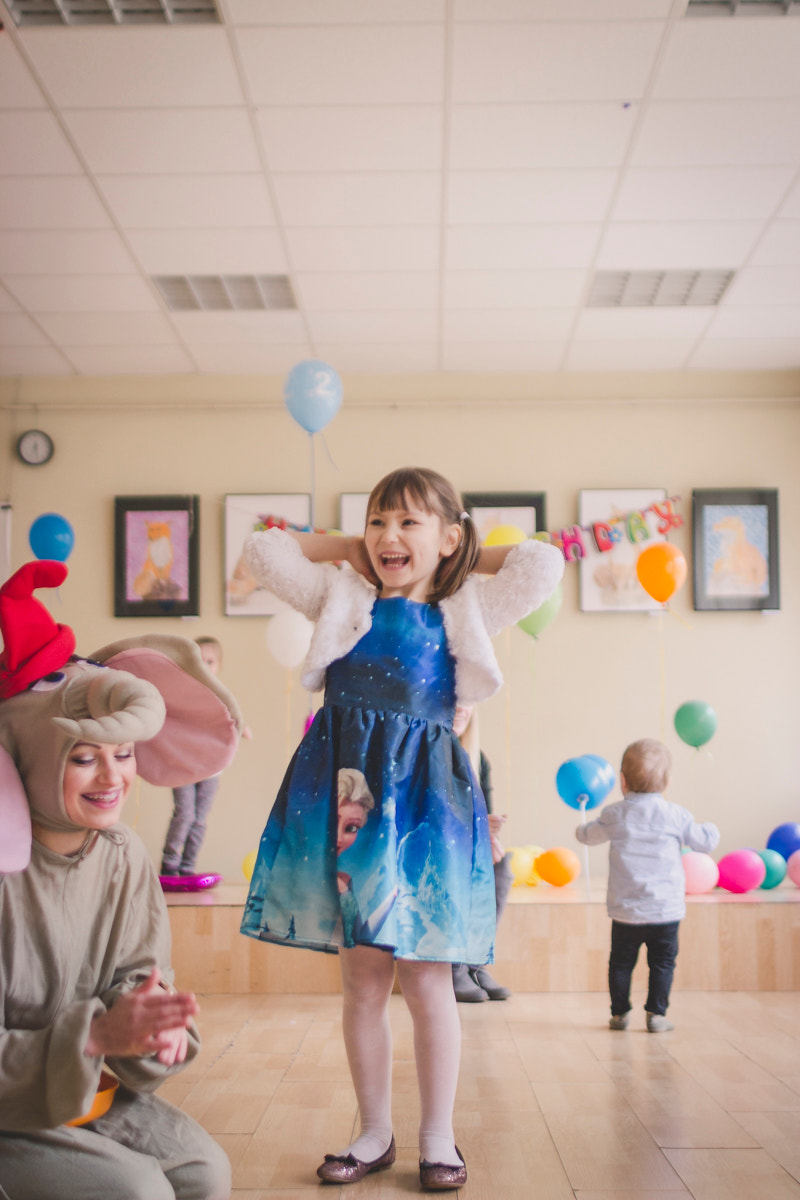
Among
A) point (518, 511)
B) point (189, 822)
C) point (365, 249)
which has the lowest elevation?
point (189, 822)

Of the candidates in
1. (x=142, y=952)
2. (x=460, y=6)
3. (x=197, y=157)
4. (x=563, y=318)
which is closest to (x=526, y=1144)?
(x=142, y=952)

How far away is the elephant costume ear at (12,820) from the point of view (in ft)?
3.88

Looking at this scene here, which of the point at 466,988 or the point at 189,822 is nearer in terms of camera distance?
the point at 466,988

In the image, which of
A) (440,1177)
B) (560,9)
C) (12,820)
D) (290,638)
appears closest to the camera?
(12,820)

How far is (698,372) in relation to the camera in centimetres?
490

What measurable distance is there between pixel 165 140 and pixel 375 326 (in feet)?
4.96

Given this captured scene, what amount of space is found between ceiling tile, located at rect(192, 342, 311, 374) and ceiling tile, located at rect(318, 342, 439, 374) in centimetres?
15

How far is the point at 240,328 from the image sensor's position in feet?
14.4

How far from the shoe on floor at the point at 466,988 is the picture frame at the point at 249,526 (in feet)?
6.82

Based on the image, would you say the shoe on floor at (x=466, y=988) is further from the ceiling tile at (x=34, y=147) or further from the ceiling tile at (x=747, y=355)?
the ceiling tile at (x=747, y=355)

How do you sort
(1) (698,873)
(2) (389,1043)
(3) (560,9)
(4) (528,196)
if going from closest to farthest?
(2) (389,1043), (3) (560,9), (4) (528,196), (1) (698,873)

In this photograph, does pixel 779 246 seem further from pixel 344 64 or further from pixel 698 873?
pixel 698 873

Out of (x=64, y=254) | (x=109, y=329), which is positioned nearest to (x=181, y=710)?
(x=64, y=254)

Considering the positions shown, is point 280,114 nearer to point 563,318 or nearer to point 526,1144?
point 563,318
